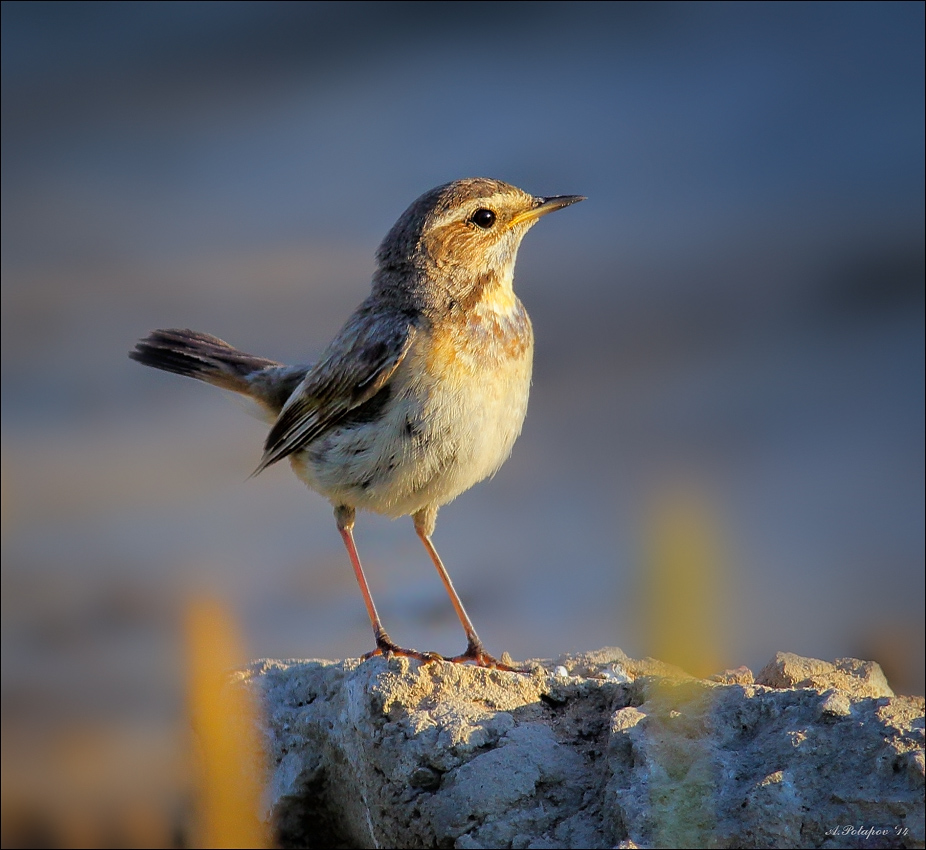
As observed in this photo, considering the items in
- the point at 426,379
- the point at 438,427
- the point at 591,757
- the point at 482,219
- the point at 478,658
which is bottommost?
the point at 478,658

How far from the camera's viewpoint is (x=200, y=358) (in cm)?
841

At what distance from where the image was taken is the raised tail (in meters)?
7.95

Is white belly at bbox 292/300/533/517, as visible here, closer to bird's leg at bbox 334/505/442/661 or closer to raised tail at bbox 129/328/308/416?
bird's leg at bbox 334/505/442/661

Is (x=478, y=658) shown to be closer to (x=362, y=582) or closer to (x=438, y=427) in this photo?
(x=362, y=582)

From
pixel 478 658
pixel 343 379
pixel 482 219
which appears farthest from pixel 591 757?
pixel 482 219

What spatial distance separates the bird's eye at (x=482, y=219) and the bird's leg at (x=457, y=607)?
1.69m

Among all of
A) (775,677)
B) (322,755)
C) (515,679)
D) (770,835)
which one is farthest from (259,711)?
(770,835)

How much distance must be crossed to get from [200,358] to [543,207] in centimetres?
288

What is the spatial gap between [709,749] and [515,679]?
1178 millimetres

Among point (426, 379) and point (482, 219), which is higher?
point (482, 219)

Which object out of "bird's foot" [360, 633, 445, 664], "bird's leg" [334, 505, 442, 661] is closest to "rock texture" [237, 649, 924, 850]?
"bird's foot" [360, 633, 445, 664]

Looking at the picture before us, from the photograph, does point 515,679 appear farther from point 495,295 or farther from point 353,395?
point 495,295

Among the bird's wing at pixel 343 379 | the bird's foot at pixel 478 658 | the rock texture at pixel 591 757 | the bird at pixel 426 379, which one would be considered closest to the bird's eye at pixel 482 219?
the bird at pixel 426 379

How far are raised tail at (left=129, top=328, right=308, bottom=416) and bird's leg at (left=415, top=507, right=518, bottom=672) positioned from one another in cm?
140
